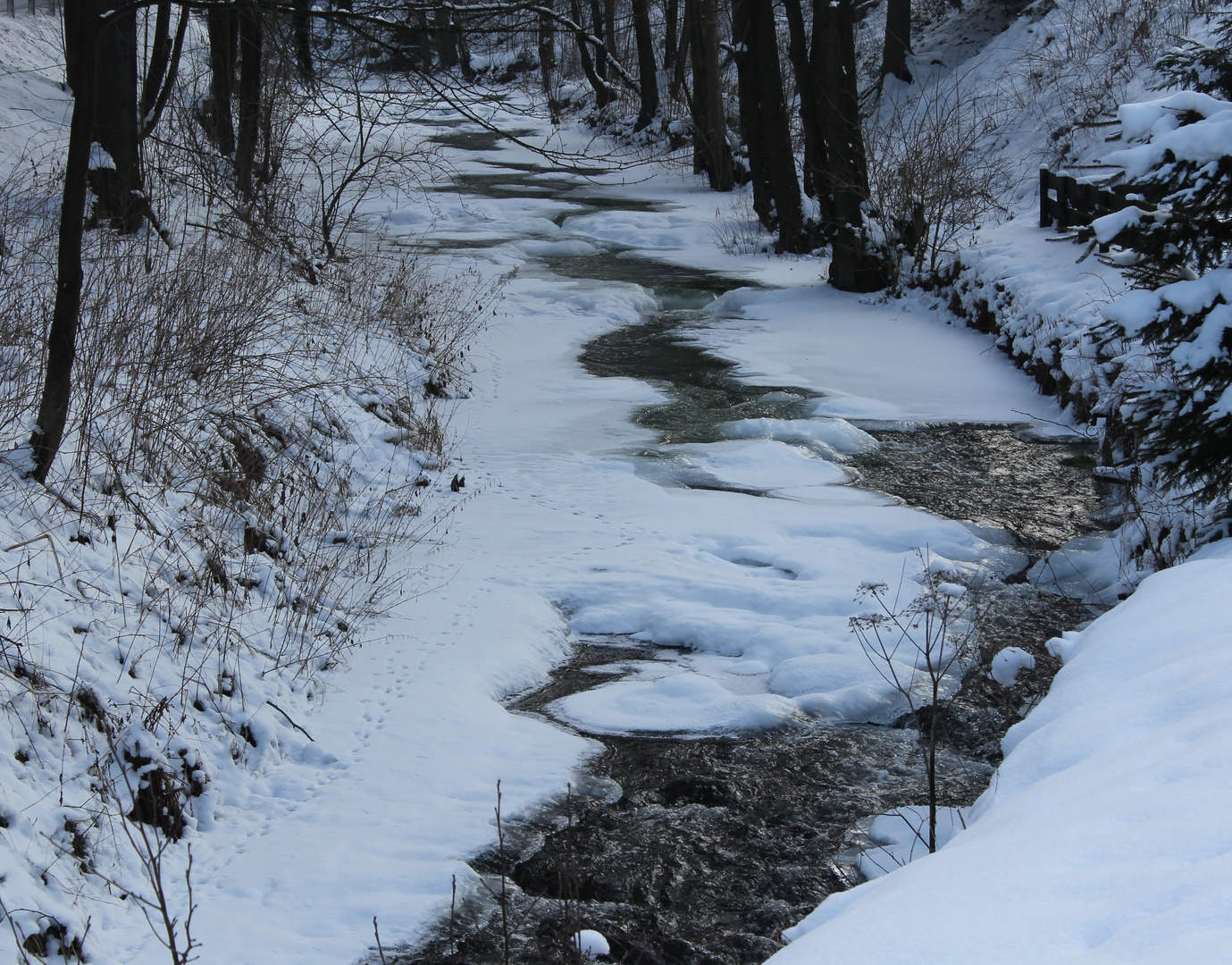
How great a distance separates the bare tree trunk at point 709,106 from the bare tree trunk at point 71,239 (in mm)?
13626

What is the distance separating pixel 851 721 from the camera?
4.21 m

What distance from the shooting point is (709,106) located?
18438mm

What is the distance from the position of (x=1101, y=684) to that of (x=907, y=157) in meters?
9.72

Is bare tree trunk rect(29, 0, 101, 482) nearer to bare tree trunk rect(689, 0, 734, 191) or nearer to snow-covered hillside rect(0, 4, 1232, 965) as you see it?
snow-covered hillside rect(0, 4, 1232, 965)

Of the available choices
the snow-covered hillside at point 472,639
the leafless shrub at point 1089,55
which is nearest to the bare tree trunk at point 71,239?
the snow-covered hillside at point 472,639

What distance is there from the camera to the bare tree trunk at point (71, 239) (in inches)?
151

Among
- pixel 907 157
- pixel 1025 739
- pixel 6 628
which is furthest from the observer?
pixel 907 157

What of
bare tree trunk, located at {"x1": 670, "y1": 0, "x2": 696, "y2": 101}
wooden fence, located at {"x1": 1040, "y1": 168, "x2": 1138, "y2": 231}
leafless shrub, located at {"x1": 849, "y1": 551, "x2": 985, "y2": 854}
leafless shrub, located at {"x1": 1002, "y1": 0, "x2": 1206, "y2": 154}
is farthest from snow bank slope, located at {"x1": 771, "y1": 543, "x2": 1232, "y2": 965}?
bare tree trunk, located at {"x1": 670, "y1": 0, "x2": 696, "y2": 101}

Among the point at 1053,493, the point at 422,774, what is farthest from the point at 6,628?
the point at 1053,493

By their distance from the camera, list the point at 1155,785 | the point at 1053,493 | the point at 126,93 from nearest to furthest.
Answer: the point at 1155,785 < the point at 1053,493 < the point at 126,93

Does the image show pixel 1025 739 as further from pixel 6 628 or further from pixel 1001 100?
pixel 1001 100

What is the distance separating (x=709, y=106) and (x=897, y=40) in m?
7.43

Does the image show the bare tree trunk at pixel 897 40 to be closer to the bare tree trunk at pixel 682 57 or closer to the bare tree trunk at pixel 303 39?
the bare tree trunk at pixel 682 57

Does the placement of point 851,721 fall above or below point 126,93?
below
